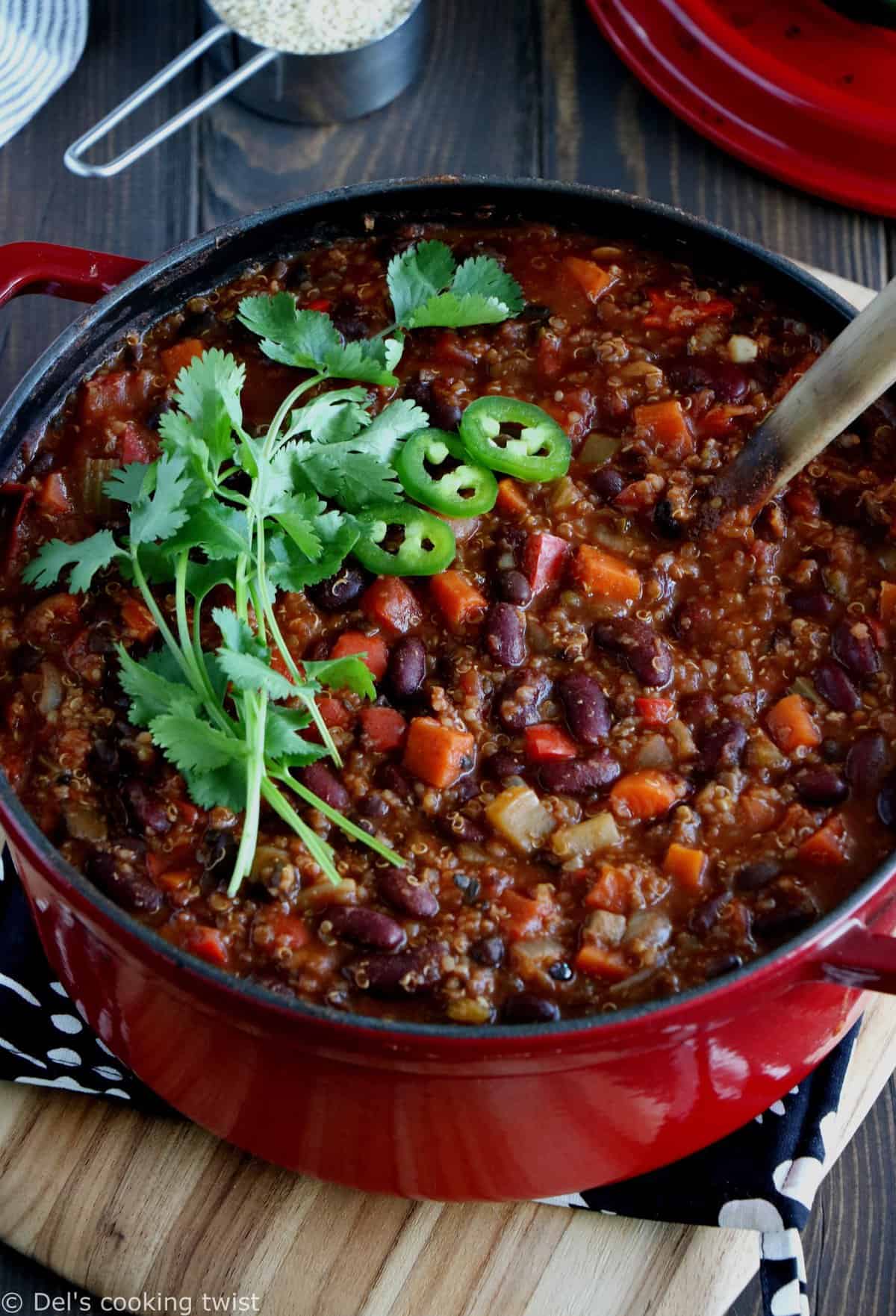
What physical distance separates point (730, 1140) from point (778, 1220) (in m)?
0.19

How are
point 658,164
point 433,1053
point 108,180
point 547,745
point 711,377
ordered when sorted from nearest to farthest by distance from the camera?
point 433,1053 < point 547,745 < point 711,377 < point 108,180 < point 658,164

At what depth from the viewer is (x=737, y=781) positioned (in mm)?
3102

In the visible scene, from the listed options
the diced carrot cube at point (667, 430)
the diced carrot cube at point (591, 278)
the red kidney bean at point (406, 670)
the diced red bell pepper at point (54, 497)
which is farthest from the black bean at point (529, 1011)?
the diced carrot cube at point (591, 278)

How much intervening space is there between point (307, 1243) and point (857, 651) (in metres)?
1.69

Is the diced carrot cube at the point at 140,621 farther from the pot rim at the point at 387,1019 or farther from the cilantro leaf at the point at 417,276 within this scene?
the cilantro leaf at the point at 417,276

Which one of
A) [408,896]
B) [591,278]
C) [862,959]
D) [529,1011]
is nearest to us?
[862,959]

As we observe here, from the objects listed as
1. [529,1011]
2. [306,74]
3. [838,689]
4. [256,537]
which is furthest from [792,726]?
[306,74]

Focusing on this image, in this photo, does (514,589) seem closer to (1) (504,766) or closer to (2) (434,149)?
(1) (504,766)

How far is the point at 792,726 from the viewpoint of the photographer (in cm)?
318

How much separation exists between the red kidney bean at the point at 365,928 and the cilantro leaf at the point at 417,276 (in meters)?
1.44

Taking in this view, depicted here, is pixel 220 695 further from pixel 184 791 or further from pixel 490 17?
pixel 490 17

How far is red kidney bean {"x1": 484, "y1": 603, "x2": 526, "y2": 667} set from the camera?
3230mm

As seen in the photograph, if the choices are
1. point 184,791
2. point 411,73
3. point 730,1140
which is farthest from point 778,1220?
point 411,73

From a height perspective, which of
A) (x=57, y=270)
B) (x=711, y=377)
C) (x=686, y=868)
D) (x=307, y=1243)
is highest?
(x=57, y=270)
